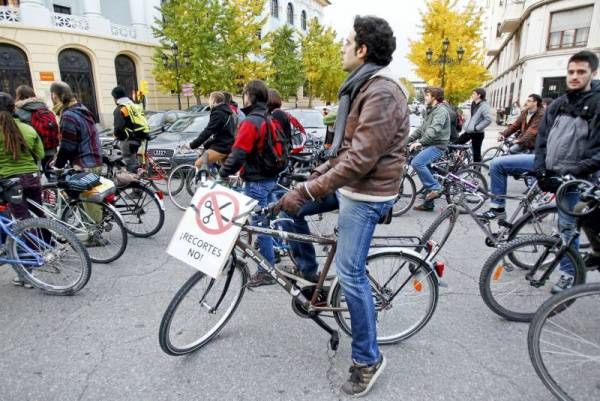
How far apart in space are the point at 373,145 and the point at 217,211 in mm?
1059

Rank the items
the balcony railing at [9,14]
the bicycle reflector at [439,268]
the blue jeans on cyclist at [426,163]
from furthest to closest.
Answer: the balcony railing at [9,14], the blue jeans on cyclist at [426,163], the bicycle reflector at [439,268]

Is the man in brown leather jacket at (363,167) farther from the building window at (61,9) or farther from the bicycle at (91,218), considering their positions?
the building window at (61,9)

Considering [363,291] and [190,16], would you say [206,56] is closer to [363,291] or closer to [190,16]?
[190,16]

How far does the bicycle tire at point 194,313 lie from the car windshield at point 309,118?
327 inches

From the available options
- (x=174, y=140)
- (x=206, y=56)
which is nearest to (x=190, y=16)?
(x=206, y=56)

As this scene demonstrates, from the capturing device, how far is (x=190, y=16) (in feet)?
67.0

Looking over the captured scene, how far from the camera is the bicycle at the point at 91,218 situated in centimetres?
429

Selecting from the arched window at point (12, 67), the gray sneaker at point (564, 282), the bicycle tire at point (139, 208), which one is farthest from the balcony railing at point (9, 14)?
the gray sneaker at point (564, 282)

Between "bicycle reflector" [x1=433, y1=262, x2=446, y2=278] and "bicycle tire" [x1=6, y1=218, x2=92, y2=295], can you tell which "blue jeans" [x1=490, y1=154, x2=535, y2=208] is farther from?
"bicycle tire" [x1=6, y1=218, x2=92, y2=295]

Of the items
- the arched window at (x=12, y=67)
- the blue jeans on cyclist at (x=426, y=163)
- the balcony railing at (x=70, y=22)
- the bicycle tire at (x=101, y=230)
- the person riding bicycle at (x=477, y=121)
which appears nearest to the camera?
the bicycle tire at (x=101, y=230)

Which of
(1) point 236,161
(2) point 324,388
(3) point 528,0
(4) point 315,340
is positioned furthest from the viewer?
(3) point 528,0

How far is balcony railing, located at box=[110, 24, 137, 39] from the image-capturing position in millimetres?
21969

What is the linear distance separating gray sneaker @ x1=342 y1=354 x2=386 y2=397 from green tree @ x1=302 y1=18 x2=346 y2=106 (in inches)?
1272

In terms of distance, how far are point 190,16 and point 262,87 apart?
1983 centimetres
